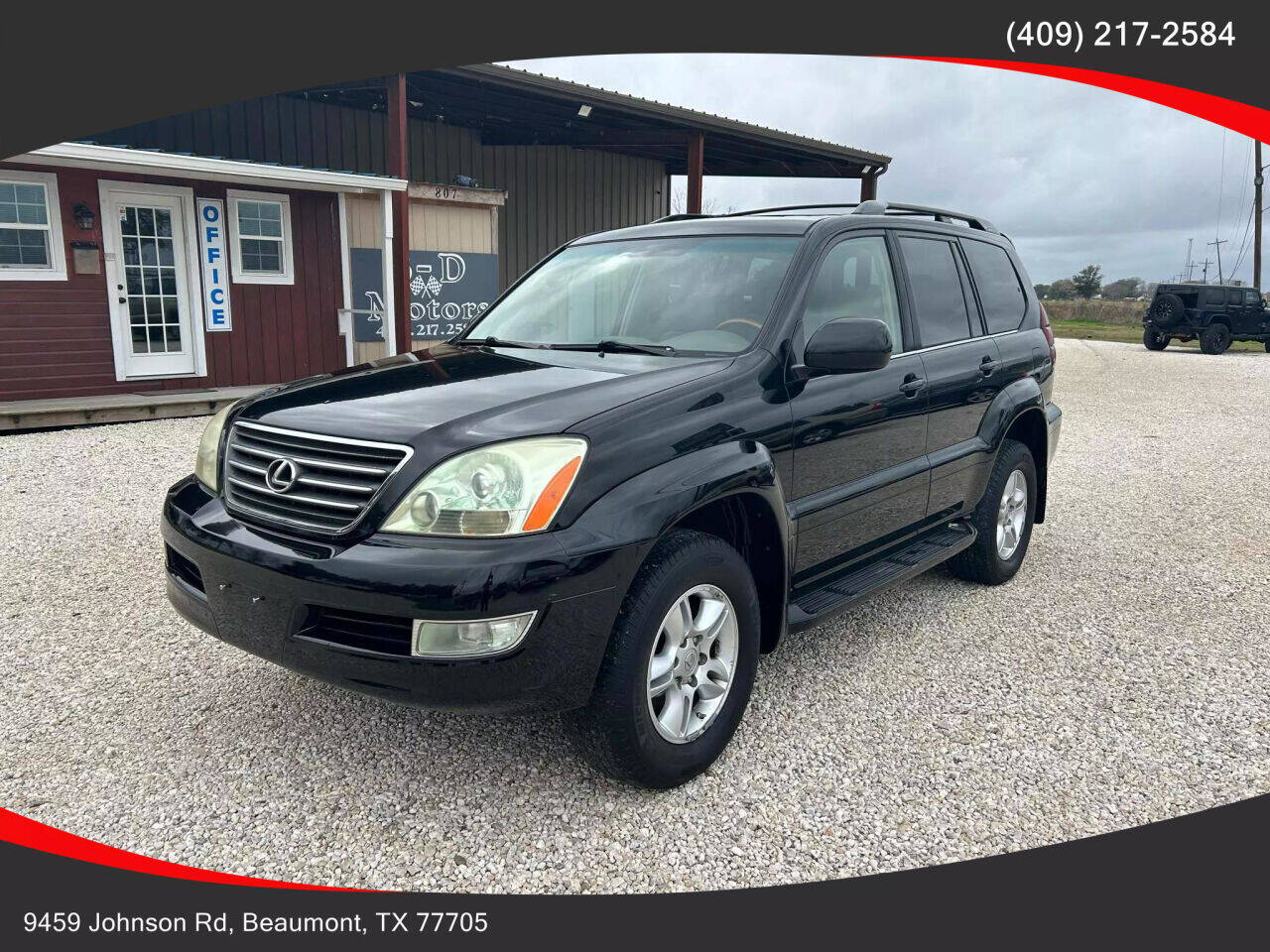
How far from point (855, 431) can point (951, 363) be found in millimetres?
1032

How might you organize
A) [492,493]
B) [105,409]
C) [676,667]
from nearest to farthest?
1. [492,493]
2. [676,667]
3. [105,409]

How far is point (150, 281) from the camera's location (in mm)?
10766

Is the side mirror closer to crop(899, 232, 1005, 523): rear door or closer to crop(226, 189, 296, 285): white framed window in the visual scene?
crop(899, 232, 1005, 523): rear door

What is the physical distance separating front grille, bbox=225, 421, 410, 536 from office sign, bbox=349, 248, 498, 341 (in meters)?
9.49

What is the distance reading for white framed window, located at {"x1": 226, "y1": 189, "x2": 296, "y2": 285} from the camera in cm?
1128

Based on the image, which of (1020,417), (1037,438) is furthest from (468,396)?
(1037,438)

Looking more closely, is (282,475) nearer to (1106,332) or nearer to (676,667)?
(676,667)

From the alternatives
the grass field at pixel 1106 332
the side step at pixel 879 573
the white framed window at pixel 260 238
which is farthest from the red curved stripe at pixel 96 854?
the grass field at pixel 1106 332

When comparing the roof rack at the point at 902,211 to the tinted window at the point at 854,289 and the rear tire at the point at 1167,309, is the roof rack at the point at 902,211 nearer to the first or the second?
the tinted window at the point at 854,289

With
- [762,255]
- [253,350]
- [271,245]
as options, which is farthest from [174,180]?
[762,255]

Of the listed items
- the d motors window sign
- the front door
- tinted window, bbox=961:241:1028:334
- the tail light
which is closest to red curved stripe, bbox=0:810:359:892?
tinted window, bbox=961:241:1028:334

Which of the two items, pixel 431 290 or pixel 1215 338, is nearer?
pixel 431 290

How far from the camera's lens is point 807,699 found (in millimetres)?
3688

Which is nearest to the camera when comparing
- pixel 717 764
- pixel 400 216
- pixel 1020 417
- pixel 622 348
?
pixel 717 764
